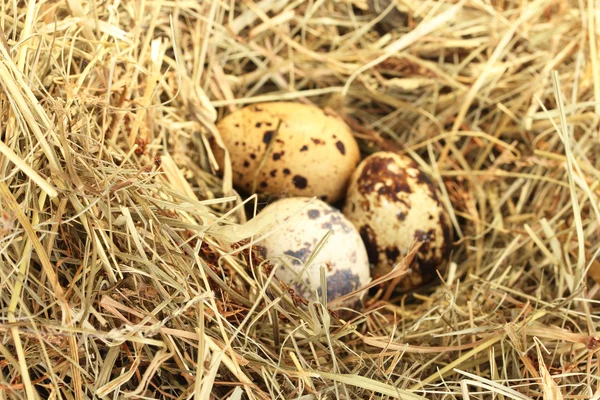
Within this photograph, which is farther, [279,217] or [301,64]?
[301,64]

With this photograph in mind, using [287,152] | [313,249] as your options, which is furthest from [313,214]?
[287,152]

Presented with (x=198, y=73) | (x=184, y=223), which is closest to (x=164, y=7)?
(x=198, y=73)

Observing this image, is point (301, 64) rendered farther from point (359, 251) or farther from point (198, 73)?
point (359, 251)

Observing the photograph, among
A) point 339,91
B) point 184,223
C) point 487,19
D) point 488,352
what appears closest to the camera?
point 184,223

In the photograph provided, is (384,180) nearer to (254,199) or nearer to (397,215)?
(397,215)

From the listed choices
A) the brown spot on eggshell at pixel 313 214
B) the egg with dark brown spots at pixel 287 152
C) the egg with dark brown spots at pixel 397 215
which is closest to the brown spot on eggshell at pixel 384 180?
the egg with dark brown spots at pixel 397 215
